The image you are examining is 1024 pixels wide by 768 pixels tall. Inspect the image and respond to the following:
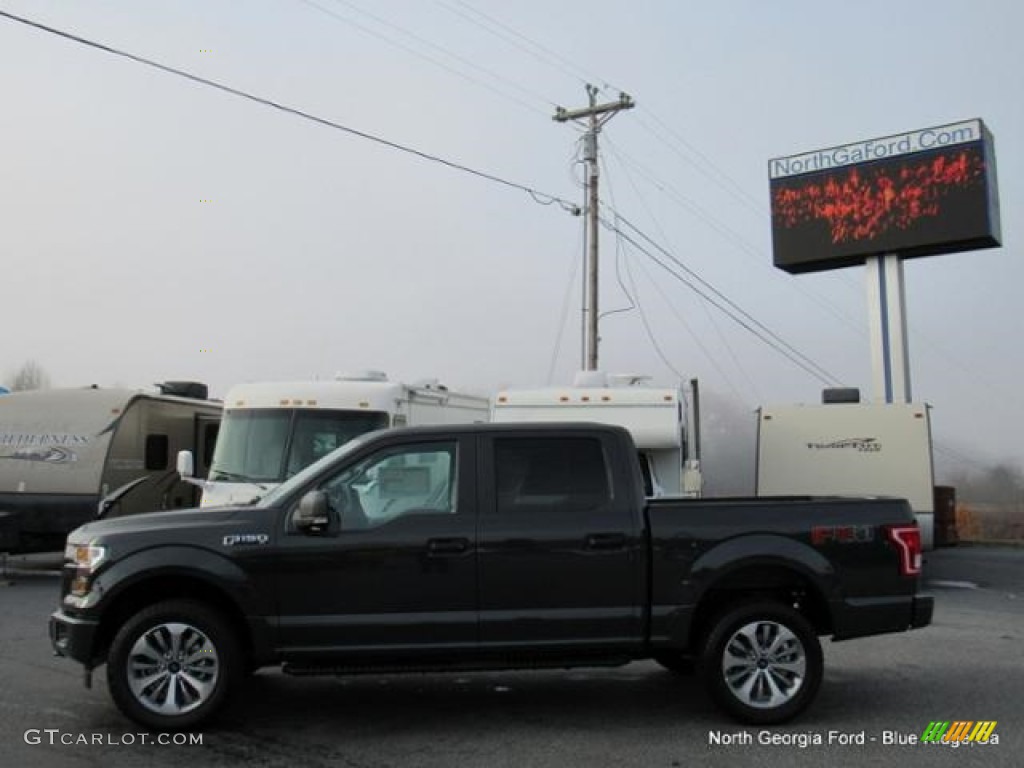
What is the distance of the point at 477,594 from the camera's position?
594cm

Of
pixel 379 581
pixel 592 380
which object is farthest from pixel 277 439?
pixel 379 581

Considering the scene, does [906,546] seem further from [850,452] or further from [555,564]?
[850,452]

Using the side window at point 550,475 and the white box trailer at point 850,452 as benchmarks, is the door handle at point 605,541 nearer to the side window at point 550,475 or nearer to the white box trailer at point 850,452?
the side window at point 550,475

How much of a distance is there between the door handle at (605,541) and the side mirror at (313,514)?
165cm

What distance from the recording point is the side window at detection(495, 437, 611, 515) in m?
6.16

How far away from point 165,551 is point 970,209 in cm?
1952

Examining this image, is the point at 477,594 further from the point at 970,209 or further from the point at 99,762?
the point at 970,209

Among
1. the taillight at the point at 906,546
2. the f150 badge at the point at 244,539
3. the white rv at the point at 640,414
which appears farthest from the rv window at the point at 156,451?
the taillight at the point at 906,546

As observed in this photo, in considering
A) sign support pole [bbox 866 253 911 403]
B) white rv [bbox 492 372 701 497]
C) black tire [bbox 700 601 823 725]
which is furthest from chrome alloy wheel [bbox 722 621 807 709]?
sign support pole [bbox 866 253 911 403]

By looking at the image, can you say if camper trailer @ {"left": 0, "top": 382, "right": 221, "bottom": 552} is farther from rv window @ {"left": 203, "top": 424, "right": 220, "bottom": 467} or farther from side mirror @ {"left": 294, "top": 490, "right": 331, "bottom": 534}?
side mirror @ {"left": 294, "top": 490, "right": 331, "bottom": 534}

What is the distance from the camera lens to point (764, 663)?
6.07 meters

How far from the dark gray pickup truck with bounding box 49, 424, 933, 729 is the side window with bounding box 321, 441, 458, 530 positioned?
0.01m

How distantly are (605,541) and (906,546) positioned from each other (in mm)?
2012

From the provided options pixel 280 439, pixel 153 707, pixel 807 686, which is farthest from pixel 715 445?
pixel 153 707
